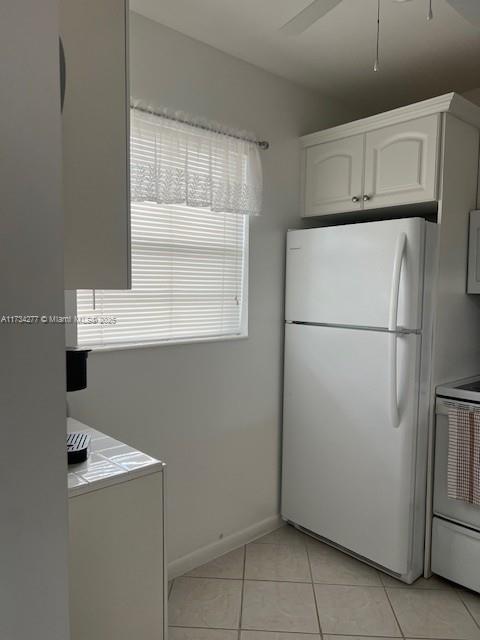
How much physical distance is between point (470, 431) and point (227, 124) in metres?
1.90

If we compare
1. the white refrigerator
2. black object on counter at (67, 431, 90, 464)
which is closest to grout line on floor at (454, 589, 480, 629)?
the white refrigerator

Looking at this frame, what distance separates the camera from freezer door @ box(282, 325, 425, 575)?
2.17 m

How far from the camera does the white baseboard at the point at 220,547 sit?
229 cm

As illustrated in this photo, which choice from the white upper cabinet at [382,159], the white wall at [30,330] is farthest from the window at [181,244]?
the white wall at [30,330]

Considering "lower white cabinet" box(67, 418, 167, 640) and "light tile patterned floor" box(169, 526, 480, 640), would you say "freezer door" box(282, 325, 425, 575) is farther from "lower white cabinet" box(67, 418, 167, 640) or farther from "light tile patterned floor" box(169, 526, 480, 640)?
"lower white cabinet" box(67, 418, 167, 640)

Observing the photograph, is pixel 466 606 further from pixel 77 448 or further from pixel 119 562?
pixel 77 448

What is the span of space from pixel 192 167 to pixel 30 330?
1.85 metres

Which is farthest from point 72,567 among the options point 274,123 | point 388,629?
point 274,123

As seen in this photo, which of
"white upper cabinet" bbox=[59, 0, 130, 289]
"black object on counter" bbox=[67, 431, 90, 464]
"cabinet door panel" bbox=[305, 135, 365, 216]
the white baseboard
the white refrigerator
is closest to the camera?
"white upper cabinet" bbox=[59, 0, 130, 289]

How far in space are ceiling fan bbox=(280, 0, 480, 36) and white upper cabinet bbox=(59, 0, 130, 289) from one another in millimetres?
515

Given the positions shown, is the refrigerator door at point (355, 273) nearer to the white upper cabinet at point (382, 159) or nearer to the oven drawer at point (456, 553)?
the white upper cabinet at point (382, 159)

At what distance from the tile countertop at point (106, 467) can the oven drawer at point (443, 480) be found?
56.8 inches

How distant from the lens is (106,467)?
4.63 ft

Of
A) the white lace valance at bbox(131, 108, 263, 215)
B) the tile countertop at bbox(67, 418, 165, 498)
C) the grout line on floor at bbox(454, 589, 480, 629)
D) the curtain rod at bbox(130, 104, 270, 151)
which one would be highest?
the curtain rod at bbox(130, 104, 270, 151)
